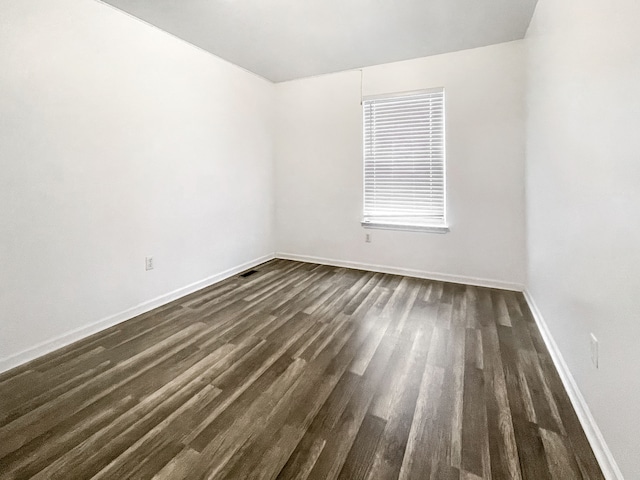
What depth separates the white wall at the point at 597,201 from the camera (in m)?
1.16

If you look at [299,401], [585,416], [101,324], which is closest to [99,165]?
[101,324]

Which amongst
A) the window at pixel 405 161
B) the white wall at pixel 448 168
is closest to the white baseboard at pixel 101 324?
the white wall at pixel 448 168

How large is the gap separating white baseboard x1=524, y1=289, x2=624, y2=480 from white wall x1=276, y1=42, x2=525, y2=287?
4.80 feet

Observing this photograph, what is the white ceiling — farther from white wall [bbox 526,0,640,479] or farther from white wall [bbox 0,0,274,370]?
white wall [bbox 526,0,640,479]

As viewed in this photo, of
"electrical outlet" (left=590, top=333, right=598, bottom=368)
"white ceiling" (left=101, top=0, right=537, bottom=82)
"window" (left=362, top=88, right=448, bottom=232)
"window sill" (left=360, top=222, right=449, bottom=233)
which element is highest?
"white ceiling" (left=101, top=0, right=537, bottom=82)

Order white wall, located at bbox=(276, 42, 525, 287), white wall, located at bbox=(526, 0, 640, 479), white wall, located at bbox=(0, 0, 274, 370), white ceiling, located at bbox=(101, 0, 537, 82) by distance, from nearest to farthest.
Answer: white wall, located at bbox=(526, 0, 640, 479)
white wall, located at bbox=(0, 0, 274, 370)
white ceiling, located at bbox=(101, 0, 537, 82)
white wall, located at bbox=(276, 42, 525, 287)

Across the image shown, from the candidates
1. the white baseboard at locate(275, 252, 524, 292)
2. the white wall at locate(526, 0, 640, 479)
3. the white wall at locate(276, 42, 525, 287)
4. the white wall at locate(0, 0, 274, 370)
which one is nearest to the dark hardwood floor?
the white wall at locate(526, 0, 640, 479)

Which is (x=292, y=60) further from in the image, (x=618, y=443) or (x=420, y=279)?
(x=618, y=443)

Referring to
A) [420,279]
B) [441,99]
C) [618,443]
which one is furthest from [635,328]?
[441,99]

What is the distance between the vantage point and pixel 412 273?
4.08m

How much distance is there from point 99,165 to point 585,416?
3.61 m

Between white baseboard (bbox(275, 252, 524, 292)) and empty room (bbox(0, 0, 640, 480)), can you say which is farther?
Answer: white baseboard (bbox(275, 252, 524, 292))

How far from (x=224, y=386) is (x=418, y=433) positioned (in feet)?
3.70

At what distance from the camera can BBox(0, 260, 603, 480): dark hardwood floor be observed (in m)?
1.37
